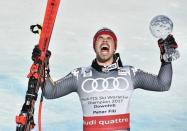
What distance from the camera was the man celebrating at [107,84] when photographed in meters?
12.9

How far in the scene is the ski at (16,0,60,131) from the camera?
498 inches

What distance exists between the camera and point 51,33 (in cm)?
1323

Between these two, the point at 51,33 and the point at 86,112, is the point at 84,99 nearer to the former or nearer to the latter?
the point at 86,112

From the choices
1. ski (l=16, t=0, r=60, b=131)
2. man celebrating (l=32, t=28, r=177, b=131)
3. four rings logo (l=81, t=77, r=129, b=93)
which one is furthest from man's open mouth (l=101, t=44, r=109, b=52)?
ski (l=16, t=0, r=60, b=131)

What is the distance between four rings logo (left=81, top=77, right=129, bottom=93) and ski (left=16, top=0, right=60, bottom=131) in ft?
2.97

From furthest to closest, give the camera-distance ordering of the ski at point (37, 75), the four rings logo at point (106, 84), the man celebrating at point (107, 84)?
the four rings logo at point (106, 84) < the man celebrating at point (107, 84) < the ski at point (37, 75)

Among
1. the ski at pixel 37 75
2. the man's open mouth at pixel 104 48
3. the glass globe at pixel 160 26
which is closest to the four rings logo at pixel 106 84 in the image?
the man's open mouth at pixel 104 48

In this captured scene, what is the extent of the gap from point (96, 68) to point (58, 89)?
85cm

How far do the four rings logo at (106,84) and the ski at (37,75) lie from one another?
90 centimetres

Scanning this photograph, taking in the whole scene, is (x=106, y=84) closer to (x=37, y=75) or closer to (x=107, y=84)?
(x=107, y=84)

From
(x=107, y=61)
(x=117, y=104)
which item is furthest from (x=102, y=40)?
(x=117, y=104)

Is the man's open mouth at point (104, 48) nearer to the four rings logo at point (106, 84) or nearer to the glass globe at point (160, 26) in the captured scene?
the four rings logo at point (106, 84)

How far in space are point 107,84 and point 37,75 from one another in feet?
4.45

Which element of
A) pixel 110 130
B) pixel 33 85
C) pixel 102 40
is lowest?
pixel 110 130
